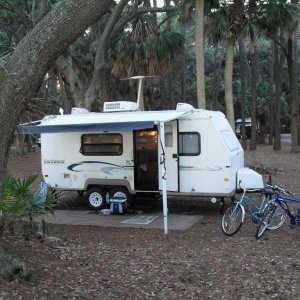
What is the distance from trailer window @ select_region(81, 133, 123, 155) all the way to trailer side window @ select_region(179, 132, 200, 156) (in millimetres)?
1576

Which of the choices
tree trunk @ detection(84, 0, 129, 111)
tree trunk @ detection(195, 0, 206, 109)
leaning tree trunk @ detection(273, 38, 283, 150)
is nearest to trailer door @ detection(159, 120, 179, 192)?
tree trunk @ detection(195, 0, 206, 109)

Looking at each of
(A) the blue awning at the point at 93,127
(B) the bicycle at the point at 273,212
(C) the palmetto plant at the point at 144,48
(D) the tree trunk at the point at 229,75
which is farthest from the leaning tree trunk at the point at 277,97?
(B) the bicycle at the point at 273,212

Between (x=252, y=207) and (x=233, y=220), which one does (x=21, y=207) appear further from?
(x=252, y=207)

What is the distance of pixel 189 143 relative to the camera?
36.6 feet

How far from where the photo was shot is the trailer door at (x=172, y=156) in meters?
11.1

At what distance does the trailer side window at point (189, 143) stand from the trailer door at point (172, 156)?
12cm

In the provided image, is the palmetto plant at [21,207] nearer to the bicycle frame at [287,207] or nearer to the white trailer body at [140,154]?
the white trailer body at [140,154]

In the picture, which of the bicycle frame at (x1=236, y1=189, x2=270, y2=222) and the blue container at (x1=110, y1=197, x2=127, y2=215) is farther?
the blue container at (x1=110, y1=197, x2=127, y2=215)

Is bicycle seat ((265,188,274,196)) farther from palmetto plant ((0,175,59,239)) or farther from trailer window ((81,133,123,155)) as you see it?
trailer window ((81,133,123,155))

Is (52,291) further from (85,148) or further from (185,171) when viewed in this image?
(85,148)

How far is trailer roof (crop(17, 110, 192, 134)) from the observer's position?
1023 cm

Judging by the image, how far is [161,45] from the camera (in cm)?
1897

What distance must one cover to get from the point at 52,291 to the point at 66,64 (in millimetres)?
15394

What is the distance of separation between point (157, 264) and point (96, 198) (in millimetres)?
5503
